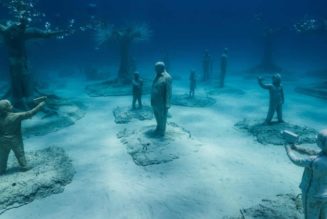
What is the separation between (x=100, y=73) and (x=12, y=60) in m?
14.6

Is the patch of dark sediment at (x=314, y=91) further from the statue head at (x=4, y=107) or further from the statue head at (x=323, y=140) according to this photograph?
the statue head at (x=4, y=107)

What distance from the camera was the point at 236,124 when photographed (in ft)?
38.8

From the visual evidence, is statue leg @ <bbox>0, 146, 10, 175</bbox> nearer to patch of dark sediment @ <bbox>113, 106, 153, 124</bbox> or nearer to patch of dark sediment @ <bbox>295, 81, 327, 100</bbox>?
patch of dark sediment @ <bbox>113, 106, 153, 124</bbox>

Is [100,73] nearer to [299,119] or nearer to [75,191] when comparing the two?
[299,119]

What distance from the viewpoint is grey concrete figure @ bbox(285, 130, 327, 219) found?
4055 mm

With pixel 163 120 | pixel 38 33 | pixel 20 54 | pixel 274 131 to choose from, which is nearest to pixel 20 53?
pixel 20 54

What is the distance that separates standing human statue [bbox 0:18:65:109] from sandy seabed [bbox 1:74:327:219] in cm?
287

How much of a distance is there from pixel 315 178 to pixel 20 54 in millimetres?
12144

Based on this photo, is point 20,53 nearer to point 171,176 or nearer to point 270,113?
point 171,176

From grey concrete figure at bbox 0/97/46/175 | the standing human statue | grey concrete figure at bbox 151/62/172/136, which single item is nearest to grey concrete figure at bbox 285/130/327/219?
grey concrete figure at bbox 151/62/172/136

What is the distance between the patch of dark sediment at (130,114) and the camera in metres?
12.3

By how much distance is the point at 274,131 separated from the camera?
10383mm

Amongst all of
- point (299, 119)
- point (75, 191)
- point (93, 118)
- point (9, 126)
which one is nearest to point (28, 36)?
point (93, 118)

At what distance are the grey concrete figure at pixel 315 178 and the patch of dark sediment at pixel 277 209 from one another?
3.46ft
